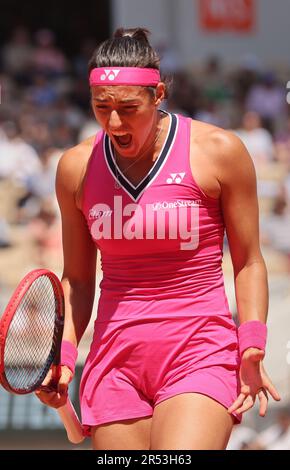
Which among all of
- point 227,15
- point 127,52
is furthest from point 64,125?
point 127,52

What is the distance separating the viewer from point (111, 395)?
12.0ft

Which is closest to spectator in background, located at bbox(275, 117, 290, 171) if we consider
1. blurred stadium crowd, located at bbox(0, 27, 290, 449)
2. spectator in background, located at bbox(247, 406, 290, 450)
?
blurred stadium crowd, located at bbox(0, 27, 290, 449)

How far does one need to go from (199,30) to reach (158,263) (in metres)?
13.8

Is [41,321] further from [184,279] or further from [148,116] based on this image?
[148,116]

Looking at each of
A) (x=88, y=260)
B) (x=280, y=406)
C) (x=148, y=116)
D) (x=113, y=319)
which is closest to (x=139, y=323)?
(x=113, y=319)

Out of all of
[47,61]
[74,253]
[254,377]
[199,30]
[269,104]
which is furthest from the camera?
[199,30]

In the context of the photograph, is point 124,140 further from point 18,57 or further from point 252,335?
point 18,57

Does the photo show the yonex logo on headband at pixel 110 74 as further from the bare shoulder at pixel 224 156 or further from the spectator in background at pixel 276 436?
the spectator in background at pixel 276 436

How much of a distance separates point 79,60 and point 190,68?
1905 mm

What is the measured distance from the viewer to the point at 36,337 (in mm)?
3961

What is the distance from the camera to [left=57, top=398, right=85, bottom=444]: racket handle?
3.80 meters
